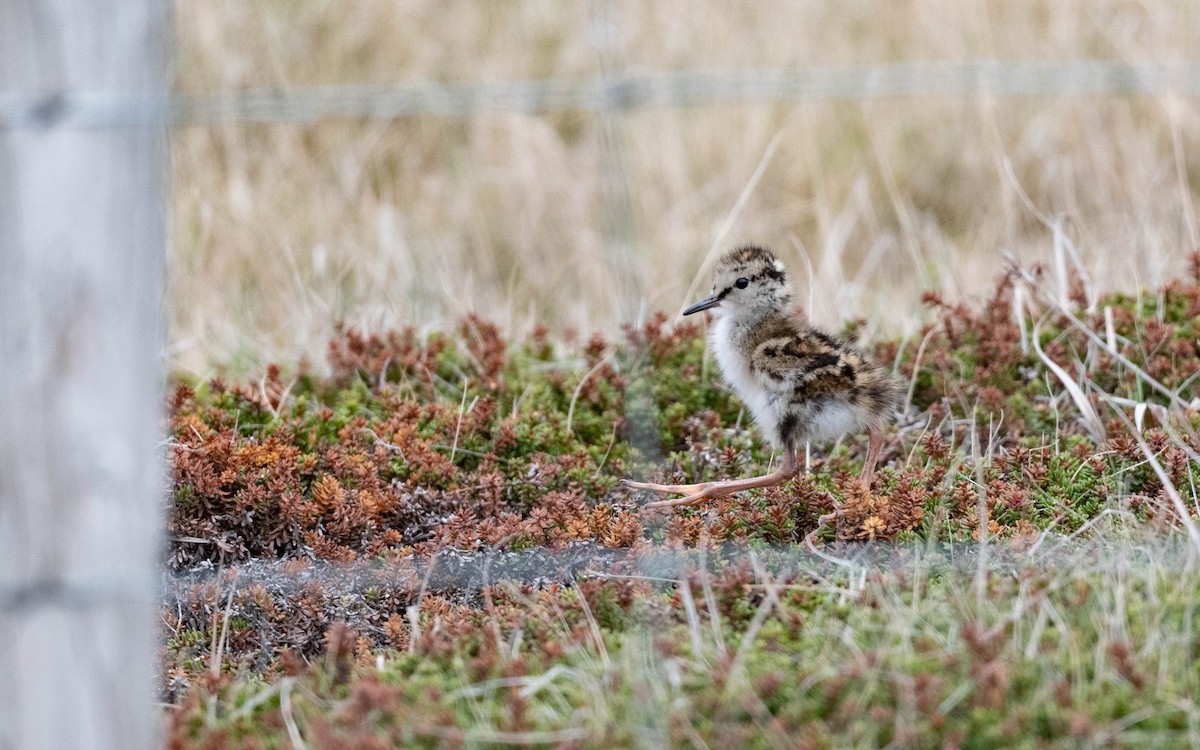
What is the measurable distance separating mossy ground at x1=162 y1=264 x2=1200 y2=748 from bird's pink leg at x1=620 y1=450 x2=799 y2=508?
55 millimetres

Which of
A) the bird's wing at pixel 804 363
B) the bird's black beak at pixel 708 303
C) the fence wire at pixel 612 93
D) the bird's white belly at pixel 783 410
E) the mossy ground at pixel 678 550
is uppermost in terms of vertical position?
the fence wire at pixel 612 93

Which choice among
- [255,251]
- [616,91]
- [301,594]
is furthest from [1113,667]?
[255,251]

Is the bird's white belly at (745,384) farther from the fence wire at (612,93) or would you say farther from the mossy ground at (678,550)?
the fence wire at (612,93)

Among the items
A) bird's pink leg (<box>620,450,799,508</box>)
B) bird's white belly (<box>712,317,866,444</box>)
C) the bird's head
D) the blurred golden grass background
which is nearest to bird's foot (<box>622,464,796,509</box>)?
bird's pink leg (<box>620,450,799,508</box>)

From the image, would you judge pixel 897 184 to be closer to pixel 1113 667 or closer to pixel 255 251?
pixel 255 251

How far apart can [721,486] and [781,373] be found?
461 mm

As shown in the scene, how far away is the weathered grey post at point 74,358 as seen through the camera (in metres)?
2.58

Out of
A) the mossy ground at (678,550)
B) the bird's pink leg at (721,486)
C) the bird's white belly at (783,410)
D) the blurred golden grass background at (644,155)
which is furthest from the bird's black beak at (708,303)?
the blurred golden grass background at (644,155)

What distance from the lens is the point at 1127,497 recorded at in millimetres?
4113

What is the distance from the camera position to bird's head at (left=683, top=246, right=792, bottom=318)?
15.8 ft

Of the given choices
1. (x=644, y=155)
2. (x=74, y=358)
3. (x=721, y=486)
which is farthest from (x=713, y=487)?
(x=644, y=155)

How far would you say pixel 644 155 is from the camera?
8688 mm

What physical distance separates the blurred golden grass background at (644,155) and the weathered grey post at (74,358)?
4.58 m

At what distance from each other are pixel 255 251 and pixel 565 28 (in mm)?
2972
